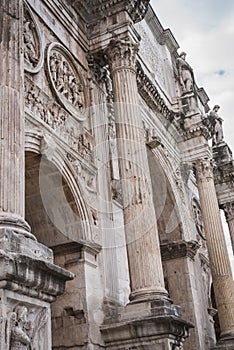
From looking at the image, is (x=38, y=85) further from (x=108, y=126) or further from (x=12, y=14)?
(x=108, y=126)

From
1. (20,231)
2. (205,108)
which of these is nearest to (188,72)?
(205,108)

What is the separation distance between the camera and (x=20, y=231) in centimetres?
594

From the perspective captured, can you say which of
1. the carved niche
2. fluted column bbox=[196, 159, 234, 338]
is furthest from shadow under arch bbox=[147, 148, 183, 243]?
the carved niche

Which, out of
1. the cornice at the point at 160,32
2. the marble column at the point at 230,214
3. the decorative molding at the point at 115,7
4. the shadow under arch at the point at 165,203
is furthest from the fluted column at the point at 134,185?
the marble column at the point at 230,214

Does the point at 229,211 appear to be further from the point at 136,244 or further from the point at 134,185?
the point at 136,244

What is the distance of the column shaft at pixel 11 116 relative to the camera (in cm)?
637

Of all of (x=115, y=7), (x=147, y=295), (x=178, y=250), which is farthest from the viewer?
(x=178, y=250)

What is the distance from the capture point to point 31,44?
31.8 ft

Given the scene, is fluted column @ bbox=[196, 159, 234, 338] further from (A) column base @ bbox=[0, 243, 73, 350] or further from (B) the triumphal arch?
(A) column base @ bbox=[0, 243, 73, 350]

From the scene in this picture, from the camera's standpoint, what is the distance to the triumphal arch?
5.80 metres

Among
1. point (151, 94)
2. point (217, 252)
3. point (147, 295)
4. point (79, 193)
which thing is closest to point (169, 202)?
point (217, 252)

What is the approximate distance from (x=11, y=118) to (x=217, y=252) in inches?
388

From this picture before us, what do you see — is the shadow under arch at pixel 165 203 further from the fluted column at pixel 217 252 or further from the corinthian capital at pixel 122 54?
the corinthian capital at pixel 122 54

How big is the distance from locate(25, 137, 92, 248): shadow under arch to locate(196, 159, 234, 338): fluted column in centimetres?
625
